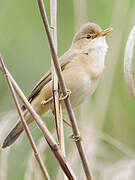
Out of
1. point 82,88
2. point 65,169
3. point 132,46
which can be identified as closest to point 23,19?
point 82,88

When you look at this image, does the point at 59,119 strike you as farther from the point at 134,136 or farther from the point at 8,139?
the point at 134,136

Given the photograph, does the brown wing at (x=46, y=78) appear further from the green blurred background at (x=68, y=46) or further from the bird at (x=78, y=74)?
the green blurred background at (x=68, y=46)

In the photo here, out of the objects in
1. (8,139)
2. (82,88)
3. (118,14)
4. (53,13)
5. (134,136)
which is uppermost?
(53,13)

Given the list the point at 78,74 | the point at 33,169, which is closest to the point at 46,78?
the point at 78,74

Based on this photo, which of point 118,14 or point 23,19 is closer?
point 118,14

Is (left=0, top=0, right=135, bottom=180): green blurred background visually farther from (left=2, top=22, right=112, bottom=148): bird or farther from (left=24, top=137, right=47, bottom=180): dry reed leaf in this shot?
(left=24, top=137, right=47, bottom=180): dry reed leaf

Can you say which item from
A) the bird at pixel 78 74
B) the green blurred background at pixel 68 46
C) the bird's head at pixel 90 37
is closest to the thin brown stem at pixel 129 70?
the bird at pixel 78 74

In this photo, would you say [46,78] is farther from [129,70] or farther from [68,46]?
[129,70]
